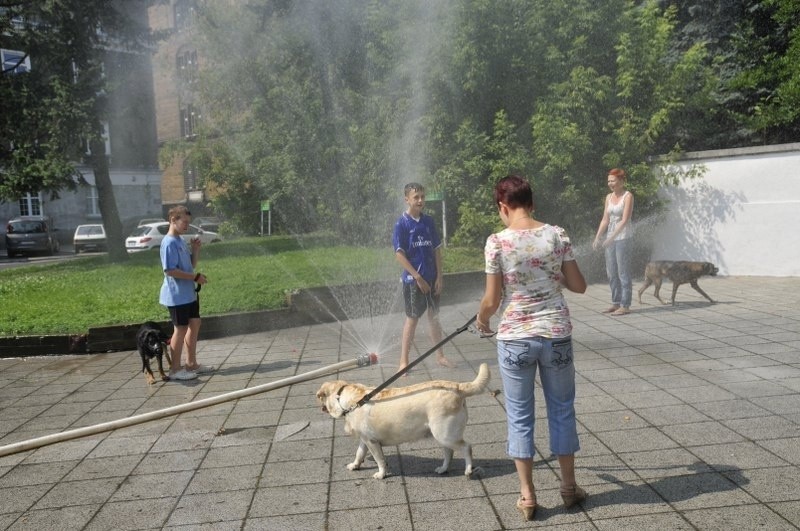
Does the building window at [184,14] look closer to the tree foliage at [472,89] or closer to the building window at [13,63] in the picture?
the tree foliage at [472,89]

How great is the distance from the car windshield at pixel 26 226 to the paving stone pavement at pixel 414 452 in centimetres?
2593

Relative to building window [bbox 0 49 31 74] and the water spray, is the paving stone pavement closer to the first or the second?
the water spray

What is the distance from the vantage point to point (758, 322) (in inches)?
325

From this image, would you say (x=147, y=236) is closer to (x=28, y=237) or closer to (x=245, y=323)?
(x=28, y=237)

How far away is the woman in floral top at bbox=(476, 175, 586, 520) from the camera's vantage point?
347cm

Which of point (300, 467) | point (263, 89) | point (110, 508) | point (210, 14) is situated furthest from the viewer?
point (263, 89)

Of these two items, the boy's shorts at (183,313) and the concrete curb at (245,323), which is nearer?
the boy's shorts at (183,313)

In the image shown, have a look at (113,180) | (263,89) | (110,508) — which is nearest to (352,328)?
(110,508)

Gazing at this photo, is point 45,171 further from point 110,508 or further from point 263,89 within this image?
point 110,508

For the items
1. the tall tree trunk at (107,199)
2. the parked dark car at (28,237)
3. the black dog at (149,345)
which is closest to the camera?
the black dog at (149,345)

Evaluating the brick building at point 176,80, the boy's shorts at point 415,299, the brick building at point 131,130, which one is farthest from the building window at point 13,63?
the boy's shorts at point 415,299

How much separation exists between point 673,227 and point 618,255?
5.25 m

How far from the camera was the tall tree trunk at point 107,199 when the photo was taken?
1672 cm

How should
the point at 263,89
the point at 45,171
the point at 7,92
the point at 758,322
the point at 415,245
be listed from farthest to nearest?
the point at 263,89
the point at 45,171
the point at 7,92
the point at 758,322
the point at 415,245
